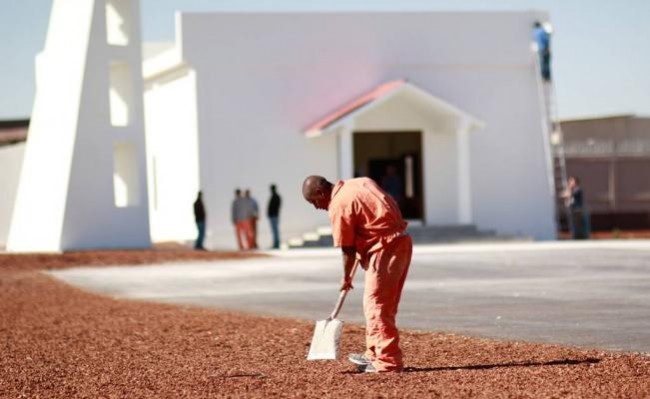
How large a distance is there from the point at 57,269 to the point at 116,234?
221 inches

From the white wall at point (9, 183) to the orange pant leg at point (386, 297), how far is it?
119 ft

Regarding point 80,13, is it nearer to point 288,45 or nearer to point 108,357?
point 288,45

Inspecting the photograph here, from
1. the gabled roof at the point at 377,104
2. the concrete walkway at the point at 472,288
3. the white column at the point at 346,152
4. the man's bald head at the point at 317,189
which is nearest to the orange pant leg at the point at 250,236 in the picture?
the white column at the point at 346,152

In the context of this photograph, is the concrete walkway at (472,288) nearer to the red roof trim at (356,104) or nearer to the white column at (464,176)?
the white column at (464,176)

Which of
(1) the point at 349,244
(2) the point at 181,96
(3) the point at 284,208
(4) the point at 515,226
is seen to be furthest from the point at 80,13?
(1) the point at 349,244

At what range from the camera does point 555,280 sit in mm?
22016

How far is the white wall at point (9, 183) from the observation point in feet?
148

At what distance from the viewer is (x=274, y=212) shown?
120 feet

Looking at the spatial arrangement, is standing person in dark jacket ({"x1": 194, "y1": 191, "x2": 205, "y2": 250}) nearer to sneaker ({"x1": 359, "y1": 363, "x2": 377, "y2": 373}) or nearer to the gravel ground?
the gravel ground

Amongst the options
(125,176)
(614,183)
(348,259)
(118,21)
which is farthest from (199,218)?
(348,259)

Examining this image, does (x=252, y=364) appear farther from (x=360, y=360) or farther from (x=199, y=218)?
(x=199, y=218)

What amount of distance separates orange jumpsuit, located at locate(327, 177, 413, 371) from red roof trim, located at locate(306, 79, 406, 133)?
2699cm

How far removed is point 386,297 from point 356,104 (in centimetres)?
2860

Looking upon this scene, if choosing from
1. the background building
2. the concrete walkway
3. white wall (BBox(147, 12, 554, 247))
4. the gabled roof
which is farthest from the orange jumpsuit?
the background building
